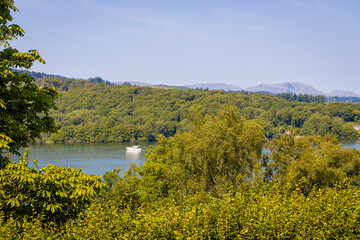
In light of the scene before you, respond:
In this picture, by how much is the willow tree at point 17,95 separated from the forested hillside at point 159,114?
80585 mm

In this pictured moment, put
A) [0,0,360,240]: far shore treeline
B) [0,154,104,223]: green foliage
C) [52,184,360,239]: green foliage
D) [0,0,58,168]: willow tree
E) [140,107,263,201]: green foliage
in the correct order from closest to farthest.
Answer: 1. [52,184,360,239]: green foliage
2. [0,0,360,240]: far shore treeline
3. [0,154,104,223]: green foliage
4. [0,0,58,168]: willow tree
5. [140,107,263,201]: green foliage

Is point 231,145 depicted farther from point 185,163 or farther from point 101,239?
point 101,239

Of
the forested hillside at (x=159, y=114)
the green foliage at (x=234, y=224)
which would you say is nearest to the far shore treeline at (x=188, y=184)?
the green foliage at (x=234, y=224)

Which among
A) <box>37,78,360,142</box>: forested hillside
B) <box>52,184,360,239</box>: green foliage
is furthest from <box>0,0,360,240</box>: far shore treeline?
<box>37,78,360,142</box>: forested hillside

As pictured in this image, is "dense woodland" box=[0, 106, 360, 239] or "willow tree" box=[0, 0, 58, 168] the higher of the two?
"willow tree" box=[0, 0, 58, 168]

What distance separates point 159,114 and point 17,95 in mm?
128667

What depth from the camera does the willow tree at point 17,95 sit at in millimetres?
8359

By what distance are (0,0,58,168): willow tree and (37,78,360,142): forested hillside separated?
264ft

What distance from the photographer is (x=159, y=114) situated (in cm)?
13725

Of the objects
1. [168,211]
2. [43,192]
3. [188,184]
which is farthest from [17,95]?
[188,184]

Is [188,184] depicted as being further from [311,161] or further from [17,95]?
[17,95]

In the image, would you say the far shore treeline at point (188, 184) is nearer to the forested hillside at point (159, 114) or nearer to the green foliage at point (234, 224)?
the green foliage at point (234, 224)

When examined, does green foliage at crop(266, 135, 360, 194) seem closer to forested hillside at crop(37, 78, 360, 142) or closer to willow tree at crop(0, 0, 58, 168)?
willow tree at crop(0, 0, 58, 168)

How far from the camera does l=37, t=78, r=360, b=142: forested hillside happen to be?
4291 inches
